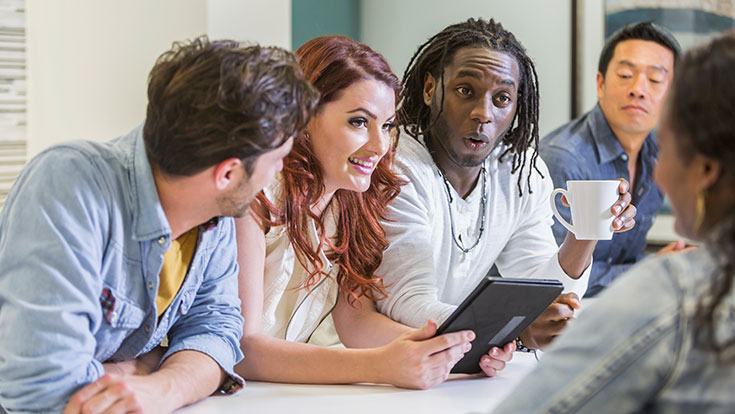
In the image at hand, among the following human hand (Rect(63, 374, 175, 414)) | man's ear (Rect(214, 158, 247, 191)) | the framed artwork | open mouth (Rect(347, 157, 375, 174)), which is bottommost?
human hand (Rect(63, 374, 175, 414))

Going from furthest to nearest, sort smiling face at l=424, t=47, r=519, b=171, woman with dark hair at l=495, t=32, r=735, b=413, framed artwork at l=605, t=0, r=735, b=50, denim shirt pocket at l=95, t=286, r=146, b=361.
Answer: framed artwork at l=605, t=0, r=735, b=50 < smiling face at l=424, t=47, r=519, b=171 < denim shirt pocket at l=95, t=286, r=146, b=361 < woman with dark hair at l=495, t=32, r=735, b=413

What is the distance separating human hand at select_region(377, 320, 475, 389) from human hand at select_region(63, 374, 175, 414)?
1.17 feet

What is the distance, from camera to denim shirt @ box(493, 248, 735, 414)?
680mm

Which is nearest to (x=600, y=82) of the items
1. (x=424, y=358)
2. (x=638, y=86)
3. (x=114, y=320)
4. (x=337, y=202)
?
(x=638, y=86)

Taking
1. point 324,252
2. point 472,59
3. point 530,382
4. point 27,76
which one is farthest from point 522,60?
point 27,76

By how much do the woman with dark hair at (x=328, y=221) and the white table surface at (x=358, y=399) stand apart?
0.10 m

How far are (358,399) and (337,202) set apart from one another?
0.51 meters

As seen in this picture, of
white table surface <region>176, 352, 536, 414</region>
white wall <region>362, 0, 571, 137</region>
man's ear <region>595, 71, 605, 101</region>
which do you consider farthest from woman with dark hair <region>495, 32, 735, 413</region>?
white wall <region>362, 0, 571, 137</region>

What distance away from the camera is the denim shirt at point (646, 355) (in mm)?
680

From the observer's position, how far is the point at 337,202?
1.68 m

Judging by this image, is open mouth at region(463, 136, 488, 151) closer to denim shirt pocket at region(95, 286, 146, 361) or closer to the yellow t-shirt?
the yellow t-shirt

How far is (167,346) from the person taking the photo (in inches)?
53.4

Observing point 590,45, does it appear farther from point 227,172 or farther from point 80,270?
point 80,270

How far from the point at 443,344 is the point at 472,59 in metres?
0.71
